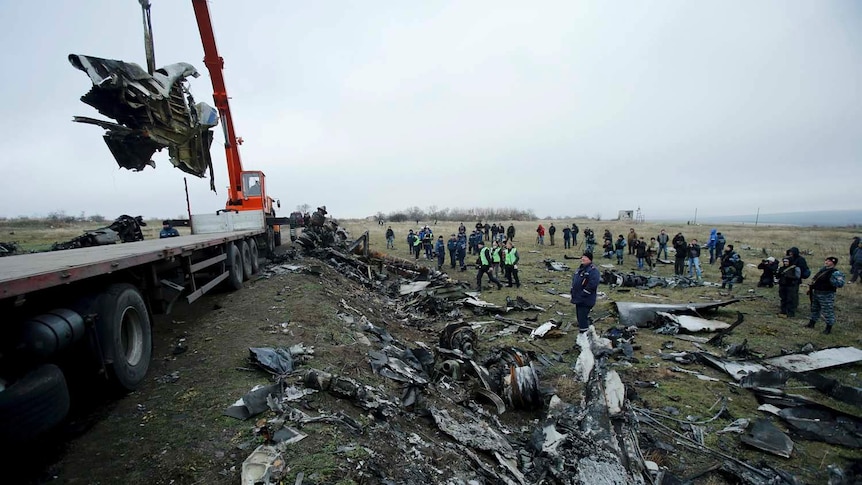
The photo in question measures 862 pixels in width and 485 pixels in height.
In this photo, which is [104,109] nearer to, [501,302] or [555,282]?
[501,302]

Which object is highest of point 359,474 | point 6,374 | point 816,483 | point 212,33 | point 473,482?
point 212,33

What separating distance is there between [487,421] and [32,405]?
4115mm

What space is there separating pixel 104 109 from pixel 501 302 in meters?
9.88

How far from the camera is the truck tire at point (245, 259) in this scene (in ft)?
28.0

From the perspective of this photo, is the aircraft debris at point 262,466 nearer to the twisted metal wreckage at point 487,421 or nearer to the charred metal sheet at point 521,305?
the twisted metal wreckage at point 487,421

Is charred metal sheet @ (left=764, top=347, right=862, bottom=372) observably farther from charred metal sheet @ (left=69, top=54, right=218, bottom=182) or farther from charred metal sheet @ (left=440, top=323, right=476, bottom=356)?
charred metal sheet @ (left=69, top=54, right=218, bottom=182)

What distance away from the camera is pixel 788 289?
9492mm

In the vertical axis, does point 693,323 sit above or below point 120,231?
below

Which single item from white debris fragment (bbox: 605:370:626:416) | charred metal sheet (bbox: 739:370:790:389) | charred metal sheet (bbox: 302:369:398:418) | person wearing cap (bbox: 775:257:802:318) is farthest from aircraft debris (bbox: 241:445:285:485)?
person wearing cap (bbox: 775:257:802:318)

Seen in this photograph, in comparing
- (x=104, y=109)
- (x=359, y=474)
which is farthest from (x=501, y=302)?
(x=104, y=109)

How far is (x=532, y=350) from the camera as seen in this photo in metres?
7.41

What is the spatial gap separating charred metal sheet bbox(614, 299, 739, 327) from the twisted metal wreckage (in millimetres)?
3685

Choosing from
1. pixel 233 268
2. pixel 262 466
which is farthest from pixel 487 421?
pixel 233 268

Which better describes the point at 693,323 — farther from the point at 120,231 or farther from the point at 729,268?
the point at 120,231
